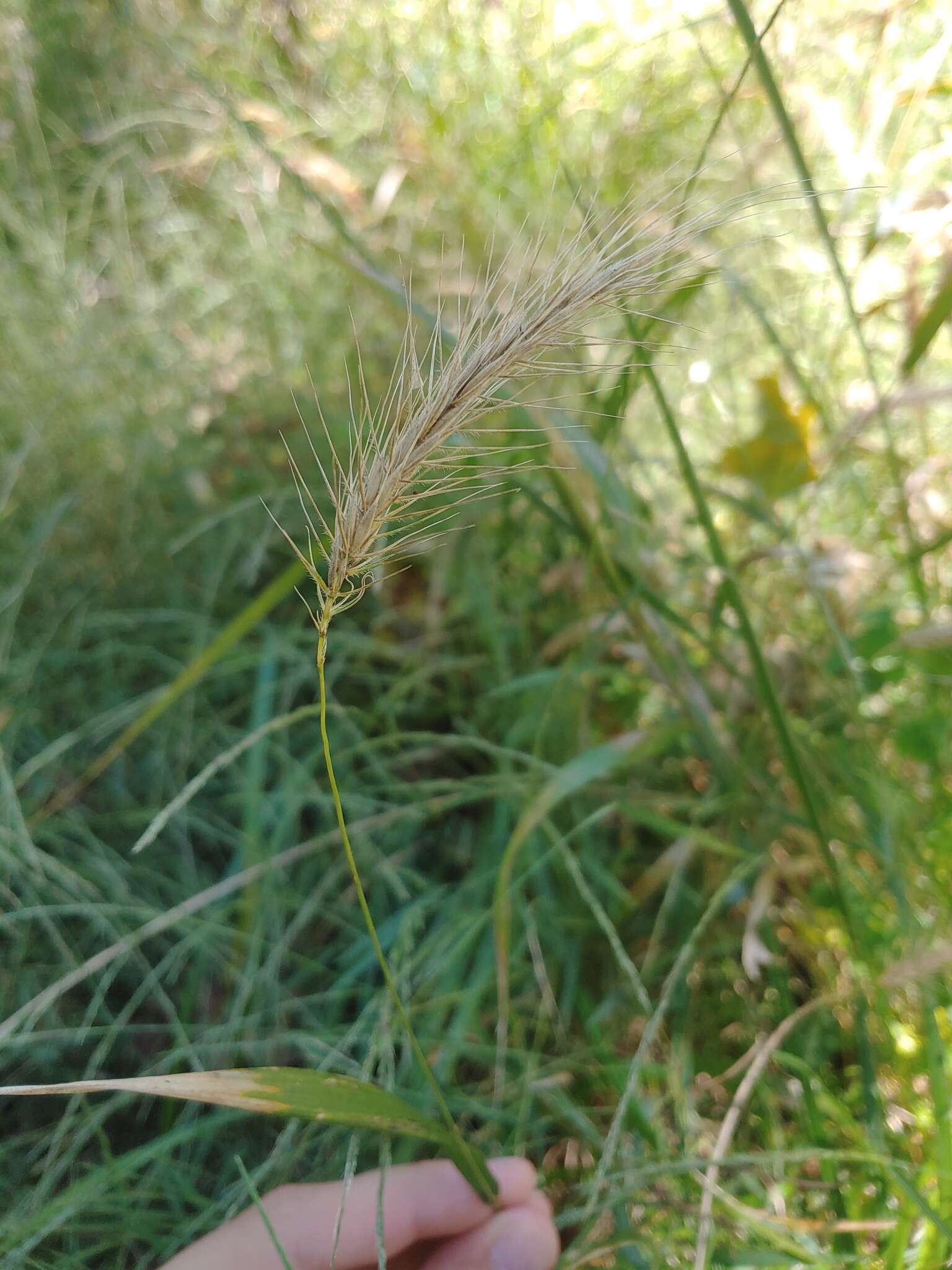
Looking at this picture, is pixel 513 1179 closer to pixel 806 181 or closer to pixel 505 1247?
pixel 505 1247

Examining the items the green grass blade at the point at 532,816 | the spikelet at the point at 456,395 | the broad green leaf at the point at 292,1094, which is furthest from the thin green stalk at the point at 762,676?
the broad green leaf at the point at 292,1094

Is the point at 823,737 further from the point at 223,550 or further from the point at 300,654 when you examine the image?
the point at 223,550

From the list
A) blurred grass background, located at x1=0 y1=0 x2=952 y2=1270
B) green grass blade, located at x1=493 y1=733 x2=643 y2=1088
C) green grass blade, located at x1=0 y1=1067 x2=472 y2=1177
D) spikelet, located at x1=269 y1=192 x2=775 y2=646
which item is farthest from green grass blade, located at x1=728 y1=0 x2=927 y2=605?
green grass blade, located at x1=0 y1=1067 x2=472 y2=1177

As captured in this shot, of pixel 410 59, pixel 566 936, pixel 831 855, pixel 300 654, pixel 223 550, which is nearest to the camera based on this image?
pixel 831 855

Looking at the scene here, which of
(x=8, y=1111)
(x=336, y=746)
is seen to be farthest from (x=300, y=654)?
(x=8, y=1111)

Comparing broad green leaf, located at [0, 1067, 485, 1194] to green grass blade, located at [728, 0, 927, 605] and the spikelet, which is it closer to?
the spikelet

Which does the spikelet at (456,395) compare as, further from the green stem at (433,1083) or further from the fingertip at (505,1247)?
the fingertip at (505,1247)
